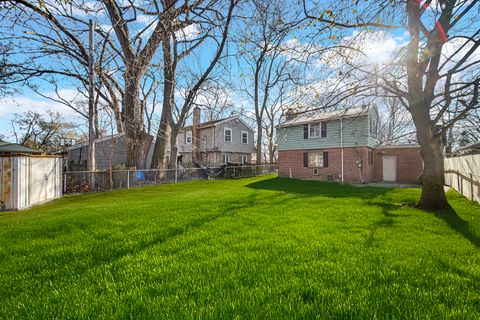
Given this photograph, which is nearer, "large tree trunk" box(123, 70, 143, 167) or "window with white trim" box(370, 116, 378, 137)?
"large tree trunk" box(123, 70, 143, 167)

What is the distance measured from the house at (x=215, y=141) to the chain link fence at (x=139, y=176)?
554cm

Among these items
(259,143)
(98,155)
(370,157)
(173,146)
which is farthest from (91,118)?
(370,157)

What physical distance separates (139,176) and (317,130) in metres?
13.4

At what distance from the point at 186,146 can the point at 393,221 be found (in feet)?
82.5

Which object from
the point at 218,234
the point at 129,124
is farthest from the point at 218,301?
the point at 129,124

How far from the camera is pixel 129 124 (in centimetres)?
1316

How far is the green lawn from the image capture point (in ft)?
6.48

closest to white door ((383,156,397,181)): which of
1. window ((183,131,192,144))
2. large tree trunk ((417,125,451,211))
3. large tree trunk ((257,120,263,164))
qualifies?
large tree trunk ((417,125,451,211))

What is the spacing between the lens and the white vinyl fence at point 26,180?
7.30m

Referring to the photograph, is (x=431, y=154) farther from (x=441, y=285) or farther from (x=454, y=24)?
(x=441, y=285)

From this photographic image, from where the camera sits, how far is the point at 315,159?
1766cm

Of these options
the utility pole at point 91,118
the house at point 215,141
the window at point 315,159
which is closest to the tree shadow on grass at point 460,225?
the window at point 315,159

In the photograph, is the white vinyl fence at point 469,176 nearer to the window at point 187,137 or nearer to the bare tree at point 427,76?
the bare tree at point 427,76

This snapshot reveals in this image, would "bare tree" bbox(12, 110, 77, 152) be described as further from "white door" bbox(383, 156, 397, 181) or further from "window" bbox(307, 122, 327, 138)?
"white door" bbox(383, 156, 397, 181)
